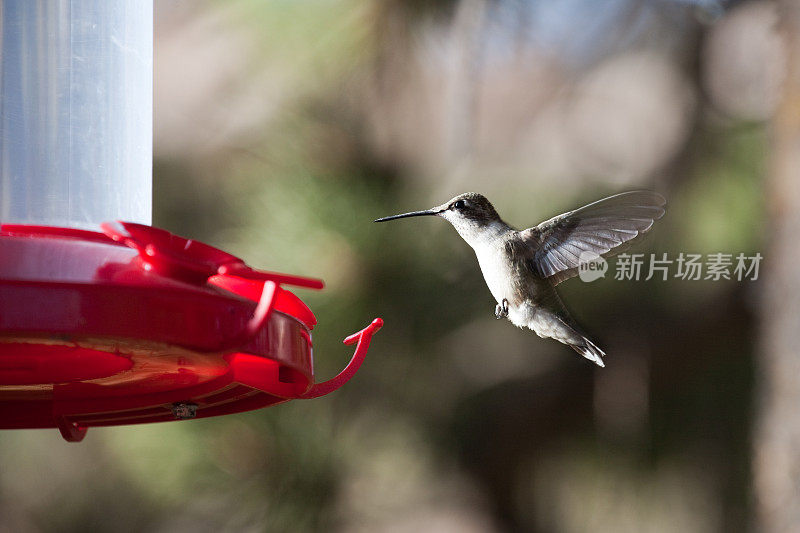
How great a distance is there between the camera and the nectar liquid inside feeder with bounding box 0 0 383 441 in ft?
3.13

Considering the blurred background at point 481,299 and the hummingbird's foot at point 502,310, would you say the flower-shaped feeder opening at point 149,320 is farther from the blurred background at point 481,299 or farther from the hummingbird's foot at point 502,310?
the blurred background at point 481,299

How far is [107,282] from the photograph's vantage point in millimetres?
959

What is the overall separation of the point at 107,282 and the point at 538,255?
1.23m

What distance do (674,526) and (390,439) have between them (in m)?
1.01

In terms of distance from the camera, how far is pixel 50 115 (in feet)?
4.48

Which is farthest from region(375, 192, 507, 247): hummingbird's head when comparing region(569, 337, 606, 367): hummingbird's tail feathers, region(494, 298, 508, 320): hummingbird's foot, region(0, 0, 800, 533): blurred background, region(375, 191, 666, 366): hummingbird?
region(0, 0, 800, 533): blurred background

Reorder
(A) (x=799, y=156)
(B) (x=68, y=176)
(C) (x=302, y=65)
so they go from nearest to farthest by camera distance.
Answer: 1. (B) (x=68, y=176)
2. (A) (x=799, y=156)
3. (C) (x=302, y=65)

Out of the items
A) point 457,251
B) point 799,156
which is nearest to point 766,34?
point 799,156

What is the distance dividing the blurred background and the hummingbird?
1.00 m

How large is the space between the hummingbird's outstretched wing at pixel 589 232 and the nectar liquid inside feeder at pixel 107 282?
71 centimetres

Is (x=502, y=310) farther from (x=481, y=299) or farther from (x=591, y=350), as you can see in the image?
(x=481, y=299)

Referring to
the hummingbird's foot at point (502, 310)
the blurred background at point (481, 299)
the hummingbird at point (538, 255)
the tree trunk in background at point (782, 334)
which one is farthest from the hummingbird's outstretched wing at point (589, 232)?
the tree trunk in background at point (782, 334)

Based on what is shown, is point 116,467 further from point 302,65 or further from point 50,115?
point 50,115

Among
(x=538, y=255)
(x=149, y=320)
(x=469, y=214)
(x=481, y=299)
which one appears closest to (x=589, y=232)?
(x=538, y=255)
